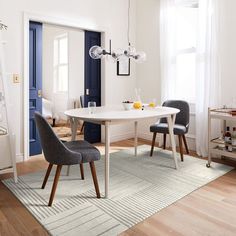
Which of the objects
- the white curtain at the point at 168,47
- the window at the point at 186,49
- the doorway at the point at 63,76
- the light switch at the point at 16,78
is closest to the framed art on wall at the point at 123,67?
the doorway at the point at 63,76

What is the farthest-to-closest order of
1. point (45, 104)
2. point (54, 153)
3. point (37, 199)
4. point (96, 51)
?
point (45, 104) < point (96, 51) < point (37, 199) < point (54, 153)

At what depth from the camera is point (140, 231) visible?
1.85m

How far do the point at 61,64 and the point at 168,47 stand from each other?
3763 mm

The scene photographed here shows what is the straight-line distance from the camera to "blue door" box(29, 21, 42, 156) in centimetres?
362

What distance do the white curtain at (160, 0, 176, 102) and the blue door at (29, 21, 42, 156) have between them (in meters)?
2.03

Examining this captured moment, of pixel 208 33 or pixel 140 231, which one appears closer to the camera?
pixel 140 231

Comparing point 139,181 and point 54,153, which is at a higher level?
point 54,153

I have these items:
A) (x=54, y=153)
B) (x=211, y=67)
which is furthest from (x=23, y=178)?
(x=211, y=67)

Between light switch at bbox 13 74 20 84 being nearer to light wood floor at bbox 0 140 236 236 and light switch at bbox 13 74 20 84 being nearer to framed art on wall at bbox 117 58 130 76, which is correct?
light wood floor at bbox 0 140 236 236

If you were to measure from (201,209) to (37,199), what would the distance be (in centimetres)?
152

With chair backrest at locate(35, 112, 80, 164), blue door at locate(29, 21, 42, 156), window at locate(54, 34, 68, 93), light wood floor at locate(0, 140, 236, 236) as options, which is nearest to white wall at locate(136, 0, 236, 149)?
light wood floor at locate(0, 140, 236, 236)

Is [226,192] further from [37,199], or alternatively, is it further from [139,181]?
[37,199]

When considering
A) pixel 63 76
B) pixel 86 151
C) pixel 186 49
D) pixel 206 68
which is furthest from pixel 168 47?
pixel 63 76

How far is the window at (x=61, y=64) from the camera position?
22.4 feet
